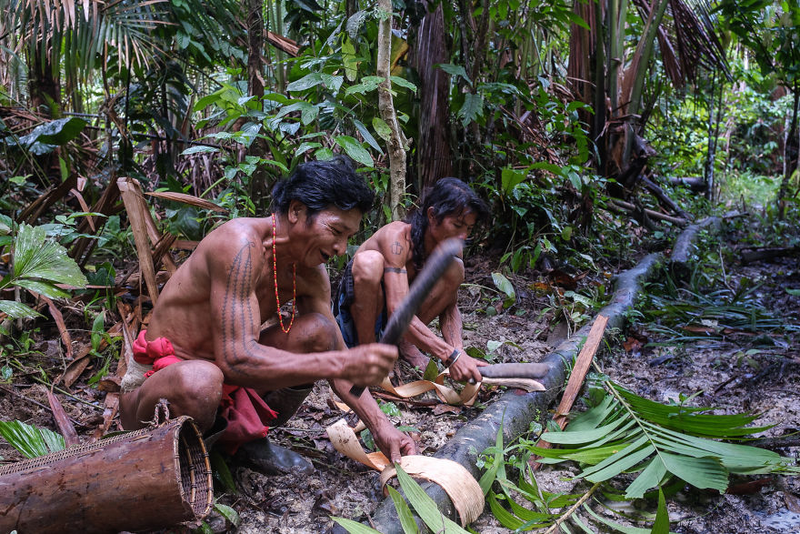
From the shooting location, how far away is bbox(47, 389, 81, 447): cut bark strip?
2408 mm

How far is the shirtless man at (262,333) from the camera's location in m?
1.88

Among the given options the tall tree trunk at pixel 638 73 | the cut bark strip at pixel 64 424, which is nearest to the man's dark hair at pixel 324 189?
the cut bark strip at pixel 64 424

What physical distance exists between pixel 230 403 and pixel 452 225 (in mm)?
1428

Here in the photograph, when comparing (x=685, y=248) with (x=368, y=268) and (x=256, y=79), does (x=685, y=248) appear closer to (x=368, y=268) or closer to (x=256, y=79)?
(x=368, y=268)

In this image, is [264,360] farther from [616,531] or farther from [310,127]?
[310,127]

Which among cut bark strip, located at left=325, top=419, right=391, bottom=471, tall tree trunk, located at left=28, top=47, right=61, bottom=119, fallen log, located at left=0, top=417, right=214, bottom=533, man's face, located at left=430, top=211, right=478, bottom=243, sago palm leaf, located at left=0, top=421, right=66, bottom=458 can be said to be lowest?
cut bark strip, located at left=325, top=419, right=391, bottom=471

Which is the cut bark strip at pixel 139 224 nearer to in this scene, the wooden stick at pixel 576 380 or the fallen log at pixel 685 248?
the wooden stick at pixel 576 380

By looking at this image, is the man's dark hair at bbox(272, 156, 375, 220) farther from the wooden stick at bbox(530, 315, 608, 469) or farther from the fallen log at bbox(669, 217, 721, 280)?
the fallen log at bbox(669, 217, 721, 280)

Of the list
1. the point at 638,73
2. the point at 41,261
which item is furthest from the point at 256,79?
the point at 638,73

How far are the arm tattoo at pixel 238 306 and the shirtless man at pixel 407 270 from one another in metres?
1.06

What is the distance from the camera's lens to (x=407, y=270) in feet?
10.8

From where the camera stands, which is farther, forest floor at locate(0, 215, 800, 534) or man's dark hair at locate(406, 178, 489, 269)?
man's dark hair at locate(406, 178, 489, 269)

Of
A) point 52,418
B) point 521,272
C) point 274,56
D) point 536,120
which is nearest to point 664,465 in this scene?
point 52,418

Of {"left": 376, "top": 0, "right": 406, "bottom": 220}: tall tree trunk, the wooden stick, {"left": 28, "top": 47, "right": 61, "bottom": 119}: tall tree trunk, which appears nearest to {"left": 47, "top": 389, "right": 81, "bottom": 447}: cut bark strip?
the wooden stick
